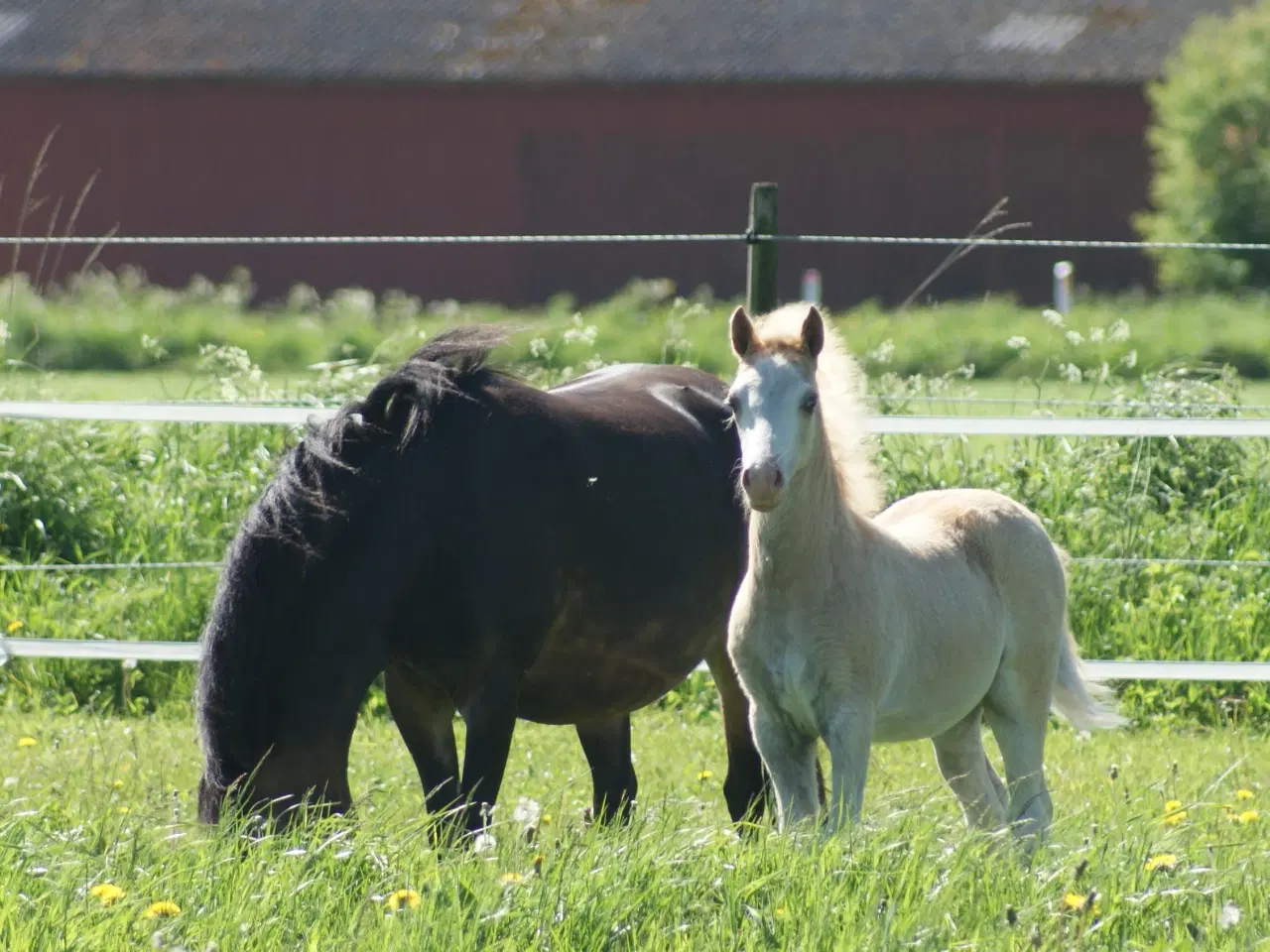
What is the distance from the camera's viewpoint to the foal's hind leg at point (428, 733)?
15.8 ft

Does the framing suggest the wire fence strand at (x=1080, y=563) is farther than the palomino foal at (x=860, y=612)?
Yes

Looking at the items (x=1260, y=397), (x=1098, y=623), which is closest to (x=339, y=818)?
(x=1098, y=623)

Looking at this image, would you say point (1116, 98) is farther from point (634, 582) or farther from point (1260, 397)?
point (634, 582)

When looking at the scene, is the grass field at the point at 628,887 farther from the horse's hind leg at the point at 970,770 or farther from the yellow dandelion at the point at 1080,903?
the horse's hind leg at the point at 970,770

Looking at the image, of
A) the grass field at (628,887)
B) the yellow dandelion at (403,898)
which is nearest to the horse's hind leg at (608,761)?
the grass field at (628,887)

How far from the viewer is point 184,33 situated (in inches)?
1166

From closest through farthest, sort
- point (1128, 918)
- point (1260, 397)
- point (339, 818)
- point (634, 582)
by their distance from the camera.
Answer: point (1128, 918)
point (339, 818)
point (634, 582)
point (1260, 397)

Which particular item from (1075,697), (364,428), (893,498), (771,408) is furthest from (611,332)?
(771,408)

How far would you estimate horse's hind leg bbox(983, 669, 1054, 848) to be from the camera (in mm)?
4695

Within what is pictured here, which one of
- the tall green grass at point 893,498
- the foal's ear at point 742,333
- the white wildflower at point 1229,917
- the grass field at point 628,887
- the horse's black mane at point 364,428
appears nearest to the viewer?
the white wildflower at point 1229,917

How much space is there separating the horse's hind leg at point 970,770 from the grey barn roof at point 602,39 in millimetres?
24705

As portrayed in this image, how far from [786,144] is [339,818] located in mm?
26563

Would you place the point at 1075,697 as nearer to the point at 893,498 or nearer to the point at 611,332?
the point at 893,498

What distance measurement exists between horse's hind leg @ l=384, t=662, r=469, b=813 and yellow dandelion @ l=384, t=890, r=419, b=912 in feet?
3.99
